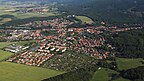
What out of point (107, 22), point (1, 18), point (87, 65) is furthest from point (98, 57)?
point (1, 18)

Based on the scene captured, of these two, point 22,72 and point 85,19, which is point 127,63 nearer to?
point 22,72

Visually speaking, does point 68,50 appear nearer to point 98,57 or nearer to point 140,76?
point 98,57

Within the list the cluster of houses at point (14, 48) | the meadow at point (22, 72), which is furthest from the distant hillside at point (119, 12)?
the meadow at point (22, 72)

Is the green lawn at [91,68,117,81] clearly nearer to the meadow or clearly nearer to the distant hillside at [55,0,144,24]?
the meadow

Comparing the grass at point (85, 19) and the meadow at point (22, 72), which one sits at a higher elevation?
→ the meadow at point (22, 72)

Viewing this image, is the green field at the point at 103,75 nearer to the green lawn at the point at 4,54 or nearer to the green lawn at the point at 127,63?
the green lawn at the point at 127,63

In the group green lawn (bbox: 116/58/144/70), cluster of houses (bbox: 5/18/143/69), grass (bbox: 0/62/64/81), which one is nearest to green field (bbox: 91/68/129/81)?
green lawn (bbox: 116/58/144/70)
